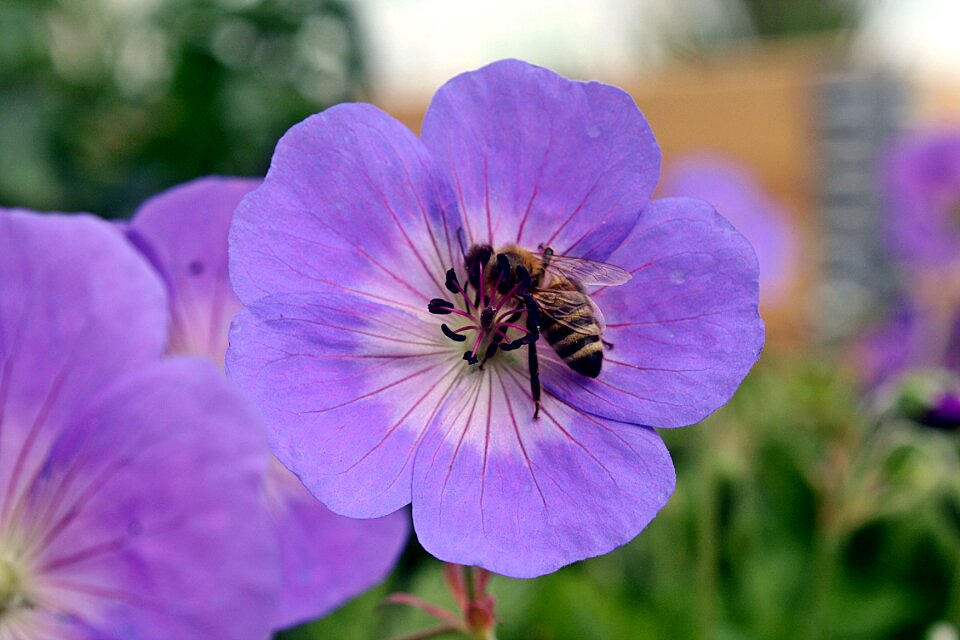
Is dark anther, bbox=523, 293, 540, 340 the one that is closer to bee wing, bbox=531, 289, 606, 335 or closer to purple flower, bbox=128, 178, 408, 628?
bee wing, bbox=531, 289, 606, 335

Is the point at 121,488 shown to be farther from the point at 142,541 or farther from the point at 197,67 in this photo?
the point at 197,67

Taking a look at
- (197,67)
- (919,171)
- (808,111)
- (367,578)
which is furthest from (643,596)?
(808,111)

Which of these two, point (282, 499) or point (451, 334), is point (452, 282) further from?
point (282, 499)

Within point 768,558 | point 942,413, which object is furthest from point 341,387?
point 768,558

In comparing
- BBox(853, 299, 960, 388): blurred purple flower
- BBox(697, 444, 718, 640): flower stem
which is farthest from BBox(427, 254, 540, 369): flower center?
BBox(853, 299, 960, 388): blurred purple flower

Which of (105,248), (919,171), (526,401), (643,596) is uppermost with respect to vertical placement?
(105,248)

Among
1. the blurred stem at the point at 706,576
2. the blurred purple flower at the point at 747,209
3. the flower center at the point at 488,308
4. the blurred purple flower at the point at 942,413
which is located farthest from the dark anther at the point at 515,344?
the blurred purple flower at the point at 747,209
